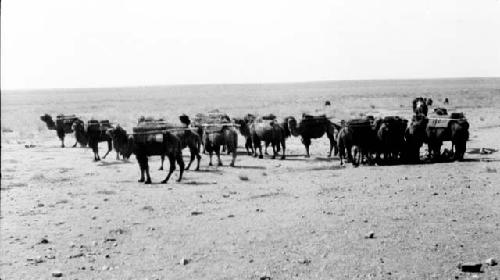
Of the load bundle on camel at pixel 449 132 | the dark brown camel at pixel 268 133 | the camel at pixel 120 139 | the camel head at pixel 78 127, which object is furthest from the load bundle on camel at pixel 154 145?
the camel head at pixel 78 127

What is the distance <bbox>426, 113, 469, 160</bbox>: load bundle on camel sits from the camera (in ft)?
63.0

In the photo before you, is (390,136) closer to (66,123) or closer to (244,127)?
(244,127)

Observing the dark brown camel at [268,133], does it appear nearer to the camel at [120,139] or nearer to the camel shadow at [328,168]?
the camel shadow at [328,168]

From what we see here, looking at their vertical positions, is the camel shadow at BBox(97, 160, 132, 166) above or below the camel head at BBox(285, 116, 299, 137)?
below

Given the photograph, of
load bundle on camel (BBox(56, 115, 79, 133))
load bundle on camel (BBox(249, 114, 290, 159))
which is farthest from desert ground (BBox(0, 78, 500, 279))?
load bundle on camel (BBox(56, 115, 79, 133))

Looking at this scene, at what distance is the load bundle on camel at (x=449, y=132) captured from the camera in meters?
19.2

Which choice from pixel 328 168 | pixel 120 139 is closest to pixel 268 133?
pixel 328 168

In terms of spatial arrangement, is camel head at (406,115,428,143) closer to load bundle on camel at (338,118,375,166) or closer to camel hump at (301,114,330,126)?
load bundle on camel at (338,118,375,166)

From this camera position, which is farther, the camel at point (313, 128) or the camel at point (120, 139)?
the camel at point (313, 128)

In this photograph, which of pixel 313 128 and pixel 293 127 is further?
pixel 293 127

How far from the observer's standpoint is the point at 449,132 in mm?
19422

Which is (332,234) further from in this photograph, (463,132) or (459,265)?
(463,132)

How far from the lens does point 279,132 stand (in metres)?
22.5

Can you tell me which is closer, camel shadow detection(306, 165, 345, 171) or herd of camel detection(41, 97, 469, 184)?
herd of camel detection(41, 97, 469, 184)
